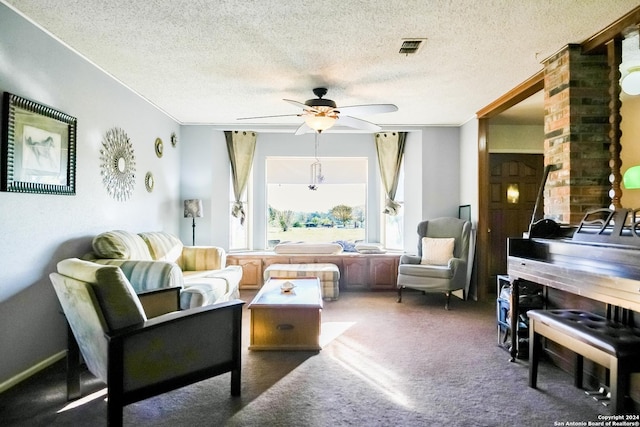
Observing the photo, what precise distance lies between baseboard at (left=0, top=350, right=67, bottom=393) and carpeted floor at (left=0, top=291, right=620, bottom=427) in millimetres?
54

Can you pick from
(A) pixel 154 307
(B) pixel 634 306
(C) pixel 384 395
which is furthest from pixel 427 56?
(A) pixel 154 307

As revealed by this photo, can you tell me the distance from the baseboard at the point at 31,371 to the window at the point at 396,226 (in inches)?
186

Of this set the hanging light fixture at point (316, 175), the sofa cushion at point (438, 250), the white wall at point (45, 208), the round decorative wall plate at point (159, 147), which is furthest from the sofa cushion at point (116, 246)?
the sofa cushion at point (438, 250)

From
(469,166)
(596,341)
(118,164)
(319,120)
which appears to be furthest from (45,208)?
(469,166)

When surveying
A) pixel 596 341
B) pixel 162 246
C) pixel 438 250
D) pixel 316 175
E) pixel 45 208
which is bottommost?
pixel 596 341

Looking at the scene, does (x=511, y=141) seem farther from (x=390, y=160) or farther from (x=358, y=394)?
(x=358, y=394)

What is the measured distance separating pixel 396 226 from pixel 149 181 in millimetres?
3920

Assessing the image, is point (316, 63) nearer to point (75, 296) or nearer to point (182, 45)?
point (182, 45)

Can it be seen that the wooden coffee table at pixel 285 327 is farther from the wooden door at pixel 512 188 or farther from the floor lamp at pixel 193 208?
the wooden door at pixel 512 188

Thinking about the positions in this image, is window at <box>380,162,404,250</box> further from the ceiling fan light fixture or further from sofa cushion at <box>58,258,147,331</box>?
sofa cushion at <box>58,258,147,331</box>

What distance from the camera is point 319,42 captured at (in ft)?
9.46

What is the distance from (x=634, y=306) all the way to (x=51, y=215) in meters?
3.89

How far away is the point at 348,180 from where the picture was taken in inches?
248

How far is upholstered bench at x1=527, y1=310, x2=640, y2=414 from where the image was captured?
1812 millimetres
